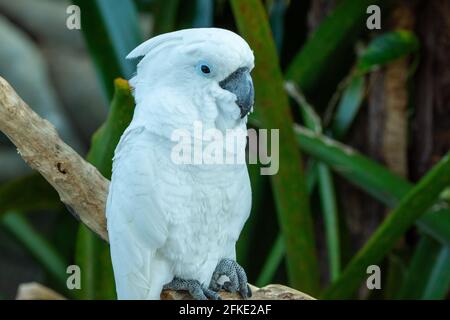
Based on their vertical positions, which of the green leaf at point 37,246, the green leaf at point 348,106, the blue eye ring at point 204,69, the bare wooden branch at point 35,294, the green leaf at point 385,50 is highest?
the green leaf at point 385,50

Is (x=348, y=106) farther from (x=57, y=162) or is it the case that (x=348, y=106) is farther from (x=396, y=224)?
(x=57, y=162)

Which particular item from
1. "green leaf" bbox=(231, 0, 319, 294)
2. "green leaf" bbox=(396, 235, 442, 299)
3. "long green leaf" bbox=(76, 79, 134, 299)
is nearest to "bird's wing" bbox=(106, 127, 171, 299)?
"long green leaf" bbox=(76, 79, 134, 299)

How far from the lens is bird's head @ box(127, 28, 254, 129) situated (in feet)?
1.87

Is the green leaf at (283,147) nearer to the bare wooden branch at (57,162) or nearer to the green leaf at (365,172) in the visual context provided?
the green leaf at (365,172)

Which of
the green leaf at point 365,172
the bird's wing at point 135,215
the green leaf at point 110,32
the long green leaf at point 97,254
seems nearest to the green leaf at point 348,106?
the green leaf at point 365,172

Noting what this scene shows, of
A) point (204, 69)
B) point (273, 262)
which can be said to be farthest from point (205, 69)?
point (273, 262)

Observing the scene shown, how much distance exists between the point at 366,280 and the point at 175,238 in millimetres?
445

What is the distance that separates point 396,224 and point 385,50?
0.28 meters

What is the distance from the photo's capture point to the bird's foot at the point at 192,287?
0.61 m

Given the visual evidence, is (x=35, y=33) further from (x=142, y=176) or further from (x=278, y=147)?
(x=142, y=176)

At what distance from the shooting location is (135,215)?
1.86ft

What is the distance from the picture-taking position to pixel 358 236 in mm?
1174

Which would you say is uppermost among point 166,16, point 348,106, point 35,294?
point 166,16
